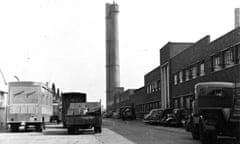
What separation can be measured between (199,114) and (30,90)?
16159 millimetres

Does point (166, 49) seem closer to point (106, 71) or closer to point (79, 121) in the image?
point (79, 121)

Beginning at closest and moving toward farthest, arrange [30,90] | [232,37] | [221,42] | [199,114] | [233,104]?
[233,104], [199,114], [30,90], [232,37], [221,42]

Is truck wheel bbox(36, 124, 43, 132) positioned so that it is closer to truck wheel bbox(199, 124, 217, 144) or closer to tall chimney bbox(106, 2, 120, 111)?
truck wheel bbox(199, 124, 217, 144)

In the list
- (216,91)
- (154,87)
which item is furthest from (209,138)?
(154,87)

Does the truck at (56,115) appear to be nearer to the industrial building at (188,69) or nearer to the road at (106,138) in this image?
the industrial building at (188,69)

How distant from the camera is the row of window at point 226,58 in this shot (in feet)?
112

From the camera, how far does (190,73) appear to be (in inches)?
1922

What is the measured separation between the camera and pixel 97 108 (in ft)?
99.3

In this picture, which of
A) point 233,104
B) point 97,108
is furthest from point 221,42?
point 233,104

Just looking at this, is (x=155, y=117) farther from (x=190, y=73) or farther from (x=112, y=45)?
(x=112, y=45)

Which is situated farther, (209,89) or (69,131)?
(69,131)

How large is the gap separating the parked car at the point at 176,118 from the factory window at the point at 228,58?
5495mm

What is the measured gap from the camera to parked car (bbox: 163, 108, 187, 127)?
36.5 metres

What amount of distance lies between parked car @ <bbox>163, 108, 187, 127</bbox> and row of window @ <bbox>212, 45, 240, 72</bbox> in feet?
17.8
